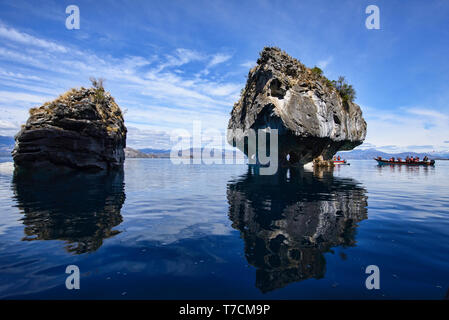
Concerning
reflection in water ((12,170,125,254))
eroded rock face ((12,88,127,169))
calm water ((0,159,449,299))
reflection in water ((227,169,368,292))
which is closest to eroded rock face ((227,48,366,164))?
eroded rock face ((12,88,127,169))

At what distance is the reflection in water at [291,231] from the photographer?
5363 mm

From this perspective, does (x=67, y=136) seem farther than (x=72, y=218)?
Yes

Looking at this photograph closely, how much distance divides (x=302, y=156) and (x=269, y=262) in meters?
49.7

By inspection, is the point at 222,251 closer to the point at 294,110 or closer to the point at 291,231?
the point at 291,231

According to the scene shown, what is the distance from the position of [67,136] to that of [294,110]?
119 ft

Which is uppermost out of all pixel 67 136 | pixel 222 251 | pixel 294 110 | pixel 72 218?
pixel 294 110

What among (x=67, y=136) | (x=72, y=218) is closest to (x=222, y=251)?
(x=72, y=218)

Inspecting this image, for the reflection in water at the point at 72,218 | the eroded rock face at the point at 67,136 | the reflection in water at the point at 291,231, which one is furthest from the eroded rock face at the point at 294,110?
the reflection in water at the point at 72,218

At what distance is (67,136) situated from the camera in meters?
30.2

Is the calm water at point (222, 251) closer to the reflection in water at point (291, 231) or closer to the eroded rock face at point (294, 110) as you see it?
the reflection in water at point (291, 231)

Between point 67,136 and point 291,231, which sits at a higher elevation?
point 67,136

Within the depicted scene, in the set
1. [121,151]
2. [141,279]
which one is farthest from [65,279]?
[121,151]

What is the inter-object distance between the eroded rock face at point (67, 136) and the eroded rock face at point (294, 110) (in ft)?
89.3

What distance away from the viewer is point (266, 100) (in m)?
41.7
